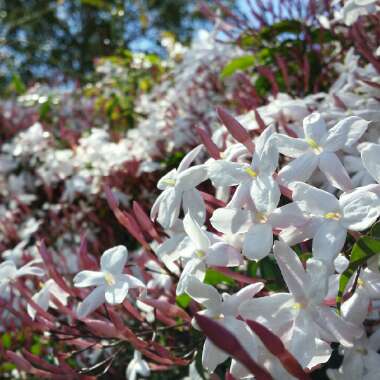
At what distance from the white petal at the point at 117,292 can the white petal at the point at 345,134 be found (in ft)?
1.13

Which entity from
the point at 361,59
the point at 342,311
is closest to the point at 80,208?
the point at 361,59

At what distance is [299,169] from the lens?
68 centimetres

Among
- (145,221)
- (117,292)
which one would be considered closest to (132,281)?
(117,292)

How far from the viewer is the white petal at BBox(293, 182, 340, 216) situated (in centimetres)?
61

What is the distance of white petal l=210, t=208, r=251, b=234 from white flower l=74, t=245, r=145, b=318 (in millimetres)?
179

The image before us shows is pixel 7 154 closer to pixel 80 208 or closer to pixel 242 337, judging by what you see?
pixel 80 208

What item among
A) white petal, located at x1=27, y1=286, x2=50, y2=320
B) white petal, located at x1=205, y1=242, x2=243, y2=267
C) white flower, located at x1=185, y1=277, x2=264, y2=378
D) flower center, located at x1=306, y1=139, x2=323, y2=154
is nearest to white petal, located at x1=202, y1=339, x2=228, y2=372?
white flower, located at x1=185, y1=277, x2=264, y2=378

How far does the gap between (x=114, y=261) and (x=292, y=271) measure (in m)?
0.31

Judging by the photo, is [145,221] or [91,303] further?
[145,221]

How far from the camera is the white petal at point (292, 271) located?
572mm

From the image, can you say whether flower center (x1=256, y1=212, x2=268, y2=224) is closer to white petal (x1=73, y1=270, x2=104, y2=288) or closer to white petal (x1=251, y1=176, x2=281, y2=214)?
white petal (x1=251, y1=176, x2=281, y2=214)

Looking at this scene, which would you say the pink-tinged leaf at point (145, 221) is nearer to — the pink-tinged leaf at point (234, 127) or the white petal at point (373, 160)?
the pink-tinged leaf at point (234, 127)

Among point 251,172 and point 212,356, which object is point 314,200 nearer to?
point 251,172

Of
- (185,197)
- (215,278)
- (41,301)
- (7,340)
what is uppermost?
(185,197)
